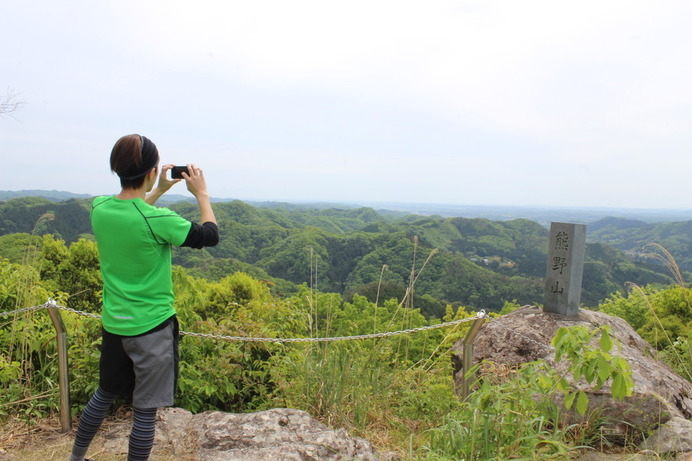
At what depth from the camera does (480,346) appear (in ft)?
13.7

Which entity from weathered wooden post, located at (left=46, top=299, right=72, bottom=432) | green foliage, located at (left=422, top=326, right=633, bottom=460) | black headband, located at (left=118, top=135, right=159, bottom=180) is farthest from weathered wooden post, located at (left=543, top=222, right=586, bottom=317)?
weathered wooden post, located at (left=46, top=299, right=72, bottom=432)

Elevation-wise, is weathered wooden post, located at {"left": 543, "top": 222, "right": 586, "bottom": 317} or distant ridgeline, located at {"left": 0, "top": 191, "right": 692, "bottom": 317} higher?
weathered wooden post, located at {"left": 543, "top": 222, "right": 586, "bottom": 317}

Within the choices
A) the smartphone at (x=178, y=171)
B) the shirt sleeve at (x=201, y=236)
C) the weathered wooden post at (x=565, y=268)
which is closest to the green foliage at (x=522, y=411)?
the shirt sleeve at (x=201, y=236)

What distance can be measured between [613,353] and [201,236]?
11.4 ft

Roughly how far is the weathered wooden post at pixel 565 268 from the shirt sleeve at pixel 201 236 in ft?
11.3

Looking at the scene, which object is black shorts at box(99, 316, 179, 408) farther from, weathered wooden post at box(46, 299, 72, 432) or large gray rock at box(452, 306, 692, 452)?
large gray rock at box(452, 306, 692, 452)

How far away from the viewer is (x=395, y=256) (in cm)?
5338

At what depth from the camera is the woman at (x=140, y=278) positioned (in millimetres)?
1812

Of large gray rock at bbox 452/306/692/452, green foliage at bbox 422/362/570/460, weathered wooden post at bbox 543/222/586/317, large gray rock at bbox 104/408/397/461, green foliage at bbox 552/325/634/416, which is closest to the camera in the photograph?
green foliage at bbox 552/325/634/416

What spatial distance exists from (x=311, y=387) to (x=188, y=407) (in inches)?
37.3

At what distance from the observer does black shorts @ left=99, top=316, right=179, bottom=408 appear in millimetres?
1897

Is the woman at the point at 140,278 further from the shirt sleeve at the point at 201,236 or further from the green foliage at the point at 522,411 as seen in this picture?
the green foliage at the point at 522,411

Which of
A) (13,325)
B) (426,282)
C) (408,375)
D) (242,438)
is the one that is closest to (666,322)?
(408,375)

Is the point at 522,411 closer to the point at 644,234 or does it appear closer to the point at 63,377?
the point at 63,377
